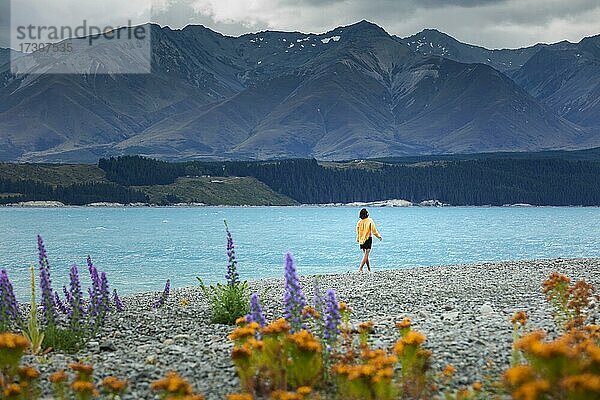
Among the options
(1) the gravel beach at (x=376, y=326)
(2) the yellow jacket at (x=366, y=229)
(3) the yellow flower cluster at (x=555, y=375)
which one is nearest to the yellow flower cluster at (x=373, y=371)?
(3) the yellow flower cluster at (x=555, y=375)

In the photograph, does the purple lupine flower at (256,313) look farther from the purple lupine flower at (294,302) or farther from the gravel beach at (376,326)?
the gravel beach at (376,326)

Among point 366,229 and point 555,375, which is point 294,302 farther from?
point 366,229

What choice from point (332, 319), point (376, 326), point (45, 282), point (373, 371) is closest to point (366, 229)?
point (376, 326)

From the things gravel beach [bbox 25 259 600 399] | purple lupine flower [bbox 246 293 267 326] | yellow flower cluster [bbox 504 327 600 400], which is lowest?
gravel beach [bbox 25 259 600 399]

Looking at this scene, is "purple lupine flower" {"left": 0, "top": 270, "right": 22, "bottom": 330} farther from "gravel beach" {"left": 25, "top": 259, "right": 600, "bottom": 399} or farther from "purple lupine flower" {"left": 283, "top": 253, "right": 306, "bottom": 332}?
"purple lupine flower" {"left": 283, "top": 253, "right": 306, "bottom": 332}

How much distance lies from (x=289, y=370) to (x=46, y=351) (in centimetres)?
595

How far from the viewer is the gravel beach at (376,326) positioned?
423 inches

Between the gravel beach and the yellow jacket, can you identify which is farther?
the yellow jacket

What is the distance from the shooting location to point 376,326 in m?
14.9

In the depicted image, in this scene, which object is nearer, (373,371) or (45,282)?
(373,371)

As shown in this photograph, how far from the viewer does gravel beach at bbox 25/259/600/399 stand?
35.2ft

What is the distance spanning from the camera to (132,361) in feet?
38.8

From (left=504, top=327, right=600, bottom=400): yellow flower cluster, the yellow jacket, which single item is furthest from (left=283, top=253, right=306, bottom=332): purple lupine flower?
the yellow jacket

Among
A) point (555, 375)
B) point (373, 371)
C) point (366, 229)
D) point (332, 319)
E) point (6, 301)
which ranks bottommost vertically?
point (6, 301)
